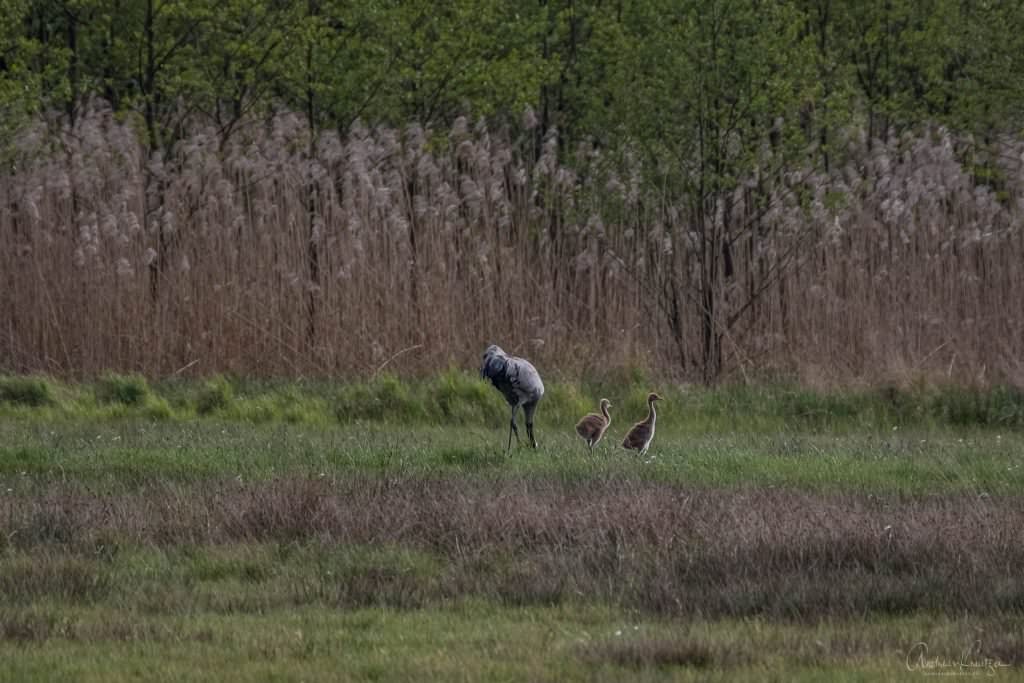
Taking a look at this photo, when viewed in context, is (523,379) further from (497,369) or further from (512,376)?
(497,369)

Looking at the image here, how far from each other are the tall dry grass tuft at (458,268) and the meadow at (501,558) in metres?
4.71

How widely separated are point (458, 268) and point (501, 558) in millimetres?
11057

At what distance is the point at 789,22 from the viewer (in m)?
21.0

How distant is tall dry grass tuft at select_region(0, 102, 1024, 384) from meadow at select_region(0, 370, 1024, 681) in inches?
185

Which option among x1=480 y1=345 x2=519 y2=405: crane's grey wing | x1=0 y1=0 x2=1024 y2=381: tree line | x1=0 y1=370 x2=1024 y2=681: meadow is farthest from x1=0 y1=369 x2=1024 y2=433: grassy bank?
x1=480 y1=345 x2=519 y2=405: crane's grey wing

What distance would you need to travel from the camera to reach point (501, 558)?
338 inches

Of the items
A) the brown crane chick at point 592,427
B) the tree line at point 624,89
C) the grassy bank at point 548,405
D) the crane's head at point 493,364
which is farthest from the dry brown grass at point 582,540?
the tree line at point 624,89

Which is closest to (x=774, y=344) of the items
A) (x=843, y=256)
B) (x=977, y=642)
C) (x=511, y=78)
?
(x=843, y=256)

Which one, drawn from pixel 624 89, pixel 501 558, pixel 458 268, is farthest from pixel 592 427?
pixel 624 89

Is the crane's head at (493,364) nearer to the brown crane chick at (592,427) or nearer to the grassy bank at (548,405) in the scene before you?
the brown crane chick at (592,427)

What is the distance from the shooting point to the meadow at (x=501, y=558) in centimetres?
674

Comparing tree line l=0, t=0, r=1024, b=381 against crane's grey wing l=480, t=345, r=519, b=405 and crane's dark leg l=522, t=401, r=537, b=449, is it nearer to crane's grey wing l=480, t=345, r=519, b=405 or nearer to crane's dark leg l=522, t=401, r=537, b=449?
crane's dark leg l=522, t=401, r=537, b=449

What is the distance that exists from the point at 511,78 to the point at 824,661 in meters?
16.4

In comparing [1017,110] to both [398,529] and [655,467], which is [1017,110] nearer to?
[655,467]
